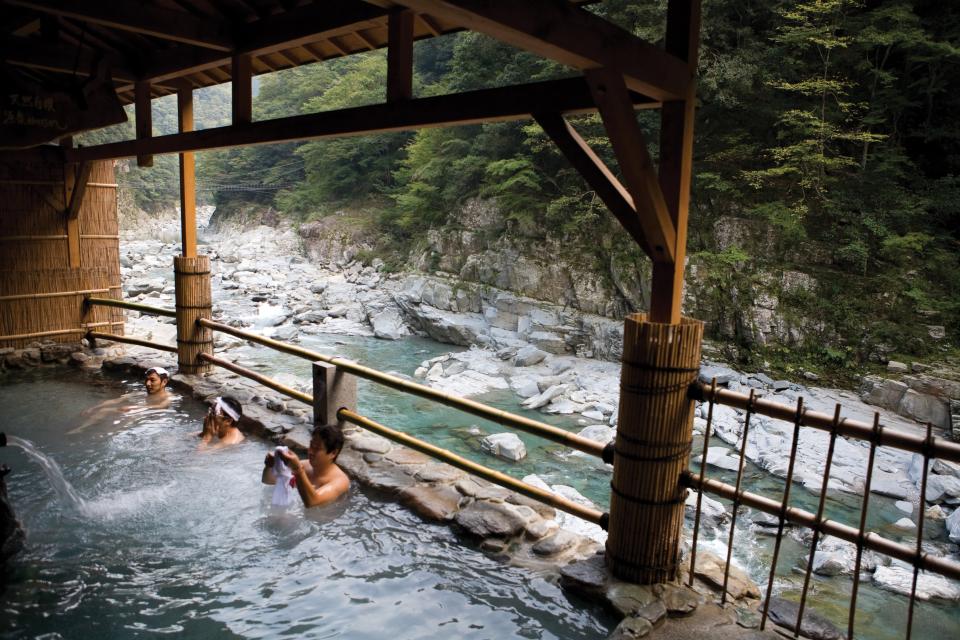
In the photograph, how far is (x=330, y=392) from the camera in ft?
14.6

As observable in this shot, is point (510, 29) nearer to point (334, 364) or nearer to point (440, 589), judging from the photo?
point (440, 589)

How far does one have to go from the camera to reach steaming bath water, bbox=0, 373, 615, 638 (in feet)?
8.30

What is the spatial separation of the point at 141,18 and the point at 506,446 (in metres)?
6.01

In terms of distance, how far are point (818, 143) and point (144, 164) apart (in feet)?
37.7

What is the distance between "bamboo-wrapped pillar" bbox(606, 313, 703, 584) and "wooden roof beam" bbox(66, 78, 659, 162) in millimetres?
1044

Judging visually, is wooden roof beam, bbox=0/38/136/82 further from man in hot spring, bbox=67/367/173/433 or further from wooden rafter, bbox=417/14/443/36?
man in hot spring, bbox=67/367/173/433

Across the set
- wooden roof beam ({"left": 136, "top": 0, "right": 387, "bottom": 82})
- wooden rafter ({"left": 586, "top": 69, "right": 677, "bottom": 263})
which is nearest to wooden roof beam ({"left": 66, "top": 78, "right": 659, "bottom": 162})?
wooden rafter ({"left": 586, "top": 69, "right": 677, "bottom": 263})

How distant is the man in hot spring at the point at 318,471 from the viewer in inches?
139

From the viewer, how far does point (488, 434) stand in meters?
8.77

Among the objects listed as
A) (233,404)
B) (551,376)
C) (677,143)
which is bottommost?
(551,376)

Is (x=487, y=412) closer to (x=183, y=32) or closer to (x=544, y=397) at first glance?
(x=183, y=32)

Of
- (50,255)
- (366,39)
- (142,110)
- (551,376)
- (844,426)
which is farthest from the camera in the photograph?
(551,376)

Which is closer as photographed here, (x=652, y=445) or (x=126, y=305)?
(x=652, y=445)

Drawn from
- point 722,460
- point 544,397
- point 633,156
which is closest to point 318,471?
point 633,156
